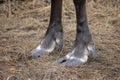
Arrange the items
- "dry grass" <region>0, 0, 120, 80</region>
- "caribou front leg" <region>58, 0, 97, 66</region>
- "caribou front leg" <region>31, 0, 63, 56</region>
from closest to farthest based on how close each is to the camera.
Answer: "dry grass" <region>0, 0, 120, 80</region>
"caribou front leg" <region>58, 0, 97, 66</region>
"caribou front leg" <region>31, 0, 63, 56</region>

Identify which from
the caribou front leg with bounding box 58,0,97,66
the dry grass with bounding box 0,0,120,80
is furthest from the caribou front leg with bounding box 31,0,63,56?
the caribou front leg with bounding box 58,0,97,66

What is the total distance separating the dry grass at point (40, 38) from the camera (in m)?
3.30

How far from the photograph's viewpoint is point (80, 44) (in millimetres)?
3615

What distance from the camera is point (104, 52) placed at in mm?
3818

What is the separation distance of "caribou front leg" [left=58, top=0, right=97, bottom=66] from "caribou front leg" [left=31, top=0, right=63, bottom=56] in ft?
1.03

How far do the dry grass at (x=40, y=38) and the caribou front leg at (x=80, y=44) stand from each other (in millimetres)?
85

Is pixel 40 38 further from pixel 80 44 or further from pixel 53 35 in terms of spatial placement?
pixel 80 44

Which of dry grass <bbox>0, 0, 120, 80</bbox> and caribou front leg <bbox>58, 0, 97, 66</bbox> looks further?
caribou front leg <bbox>58, 0, 97, 66</bbox>

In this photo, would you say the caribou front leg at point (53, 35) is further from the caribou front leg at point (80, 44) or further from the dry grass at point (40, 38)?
the caribou front leg at point (80, 44)

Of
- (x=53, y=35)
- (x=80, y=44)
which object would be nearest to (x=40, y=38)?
(x=53, y=35)

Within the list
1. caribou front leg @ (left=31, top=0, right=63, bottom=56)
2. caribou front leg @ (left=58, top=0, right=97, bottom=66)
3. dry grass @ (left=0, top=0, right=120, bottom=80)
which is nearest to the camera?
dry grass @ (left=0, top=0, right=120, bottom=80)

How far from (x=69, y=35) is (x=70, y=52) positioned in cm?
79

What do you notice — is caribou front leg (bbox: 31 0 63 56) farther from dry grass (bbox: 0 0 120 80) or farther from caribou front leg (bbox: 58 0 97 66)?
caribou front leg (bbox: 58 0 97 66)

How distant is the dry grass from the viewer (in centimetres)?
330
